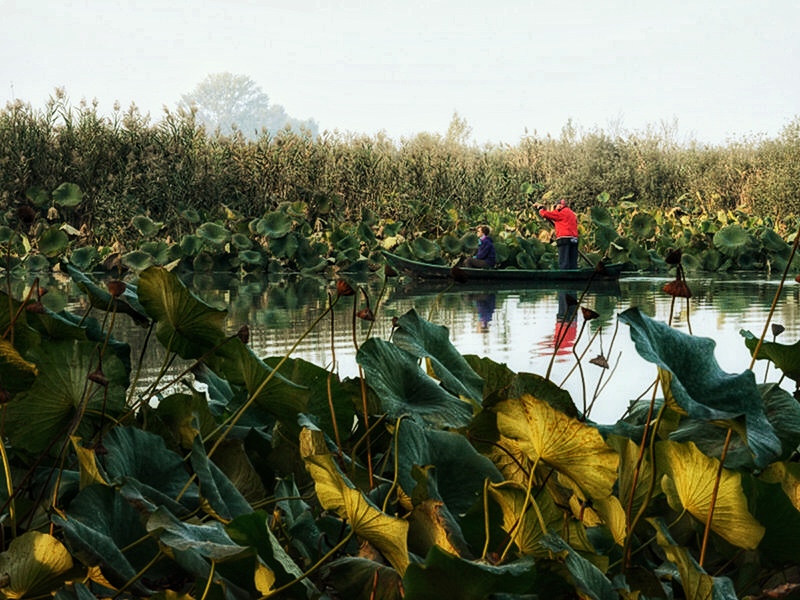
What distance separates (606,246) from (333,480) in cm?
1628

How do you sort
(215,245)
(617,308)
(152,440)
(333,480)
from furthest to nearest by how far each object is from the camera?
(215,245), (617,308), (152,440), (333,480)

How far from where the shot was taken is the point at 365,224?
1717cm

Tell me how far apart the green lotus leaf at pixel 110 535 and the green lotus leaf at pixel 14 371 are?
0.49ft

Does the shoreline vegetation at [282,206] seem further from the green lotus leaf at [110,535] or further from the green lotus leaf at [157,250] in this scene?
the green lotus leaf at [110,535]

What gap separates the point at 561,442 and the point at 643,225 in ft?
56.2

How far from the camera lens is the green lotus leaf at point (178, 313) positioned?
110cm

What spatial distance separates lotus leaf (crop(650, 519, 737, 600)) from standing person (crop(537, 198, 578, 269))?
15116 millimetres

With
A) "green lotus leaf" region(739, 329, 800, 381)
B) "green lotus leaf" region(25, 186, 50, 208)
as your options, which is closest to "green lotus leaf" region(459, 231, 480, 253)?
"green lotus leaf" region(25, 186, 50, 208)

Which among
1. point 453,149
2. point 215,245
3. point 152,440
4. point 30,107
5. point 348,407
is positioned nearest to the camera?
point 152,440

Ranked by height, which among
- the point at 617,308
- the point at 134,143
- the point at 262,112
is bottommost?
the point at 617,308

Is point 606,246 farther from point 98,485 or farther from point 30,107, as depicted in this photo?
point 98,485

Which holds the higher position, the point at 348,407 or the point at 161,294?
the point at 161,294

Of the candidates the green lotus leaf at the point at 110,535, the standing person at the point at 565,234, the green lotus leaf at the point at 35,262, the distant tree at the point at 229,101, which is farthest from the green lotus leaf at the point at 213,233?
the distant tree at the point at 229,101

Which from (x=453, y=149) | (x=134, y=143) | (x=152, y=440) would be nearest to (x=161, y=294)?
(x=152, y=440)
